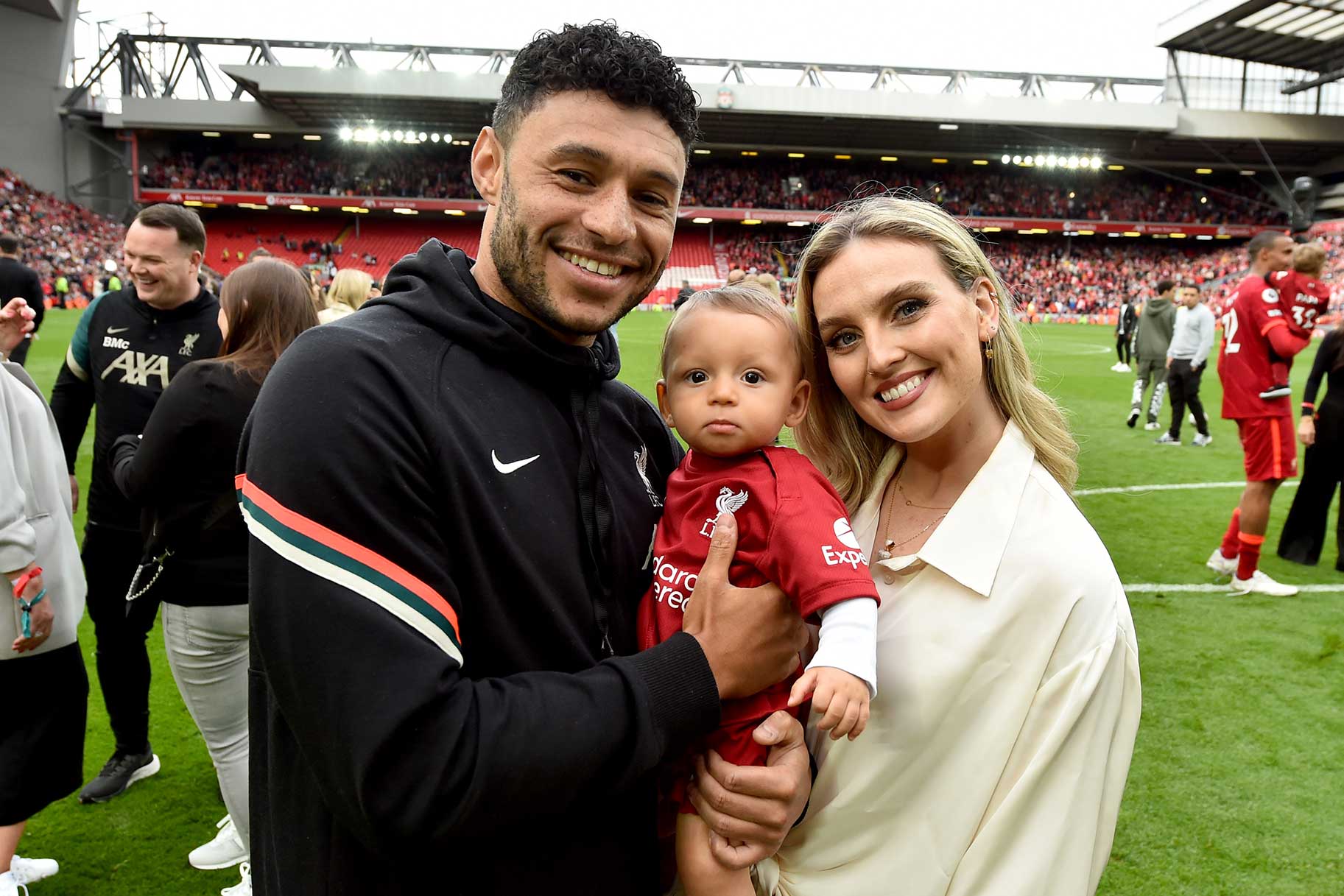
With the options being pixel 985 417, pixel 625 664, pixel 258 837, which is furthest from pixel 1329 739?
pixel 258 837

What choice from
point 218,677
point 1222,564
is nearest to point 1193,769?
point 1222,564

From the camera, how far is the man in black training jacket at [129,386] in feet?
13.4

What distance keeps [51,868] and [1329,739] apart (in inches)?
242

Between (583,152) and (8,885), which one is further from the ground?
(583,152)

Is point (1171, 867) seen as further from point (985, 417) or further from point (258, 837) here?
point (258, 837)

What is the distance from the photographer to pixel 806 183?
179 feet

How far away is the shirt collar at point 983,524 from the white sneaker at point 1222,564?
663cm

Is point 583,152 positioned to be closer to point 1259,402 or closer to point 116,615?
point 116,615

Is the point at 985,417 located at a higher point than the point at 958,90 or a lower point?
lower

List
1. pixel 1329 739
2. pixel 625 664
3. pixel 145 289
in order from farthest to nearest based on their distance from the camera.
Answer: pixel 1329 739 < pixel 145 289 < pixel 625 664

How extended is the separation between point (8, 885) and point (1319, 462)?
940 cm

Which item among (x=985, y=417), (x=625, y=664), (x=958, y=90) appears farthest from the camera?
(x=958, y=90)

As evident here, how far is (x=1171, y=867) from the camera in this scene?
360 cm

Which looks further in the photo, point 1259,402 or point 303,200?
point 303,200
